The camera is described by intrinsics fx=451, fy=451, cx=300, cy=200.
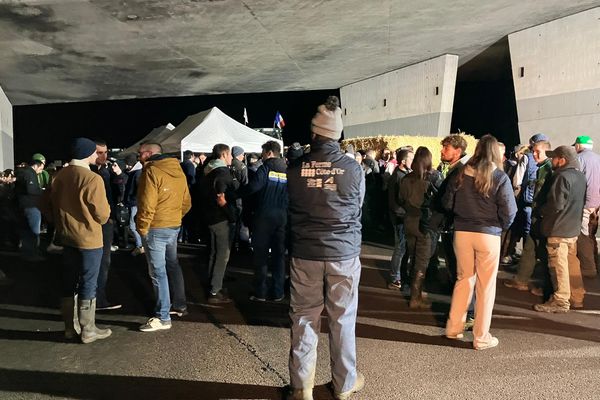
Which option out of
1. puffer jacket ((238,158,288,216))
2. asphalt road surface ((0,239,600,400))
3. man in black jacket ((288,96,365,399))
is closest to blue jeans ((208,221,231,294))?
asphalt road surface ((0,239,600,400))

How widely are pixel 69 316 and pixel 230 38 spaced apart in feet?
34.6

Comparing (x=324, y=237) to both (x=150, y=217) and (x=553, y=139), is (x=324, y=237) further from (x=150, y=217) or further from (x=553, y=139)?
(x=553, y=139)

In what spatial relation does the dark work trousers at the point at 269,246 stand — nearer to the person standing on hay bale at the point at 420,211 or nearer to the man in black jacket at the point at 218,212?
the man in black jacket at the point at 218,212

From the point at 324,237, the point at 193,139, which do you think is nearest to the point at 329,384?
the point at 324,237

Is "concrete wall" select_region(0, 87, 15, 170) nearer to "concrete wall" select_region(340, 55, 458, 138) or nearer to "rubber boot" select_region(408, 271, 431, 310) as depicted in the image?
"concrete wall" select_region(340, 55, 458, 138)

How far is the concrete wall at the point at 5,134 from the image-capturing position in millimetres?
17316

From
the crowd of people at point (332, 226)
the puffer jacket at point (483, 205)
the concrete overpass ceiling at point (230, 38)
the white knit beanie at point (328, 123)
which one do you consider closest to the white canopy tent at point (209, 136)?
the concrete overpass ceiling at point (230, 38)

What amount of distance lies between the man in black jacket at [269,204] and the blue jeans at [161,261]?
1096mm

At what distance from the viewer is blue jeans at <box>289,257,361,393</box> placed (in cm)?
331

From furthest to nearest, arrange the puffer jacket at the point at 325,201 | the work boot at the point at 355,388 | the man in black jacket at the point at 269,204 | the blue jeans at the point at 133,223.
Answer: the blue jeans at the point at 133,223, the man in black jacket at the point at 269,204, the work boot at the point at 355,388, the puffer jacket at the point at 325,201

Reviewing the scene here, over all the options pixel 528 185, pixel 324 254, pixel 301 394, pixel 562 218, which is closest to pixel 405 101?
pixel 528 185

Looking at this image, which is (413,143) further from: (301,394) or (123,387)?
(123,387)

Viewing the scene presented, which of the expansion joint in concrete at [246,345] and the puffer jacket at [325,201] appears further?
the expansion joint in concrete at [246,345]

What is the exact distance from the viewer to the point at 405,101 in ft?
60.6
